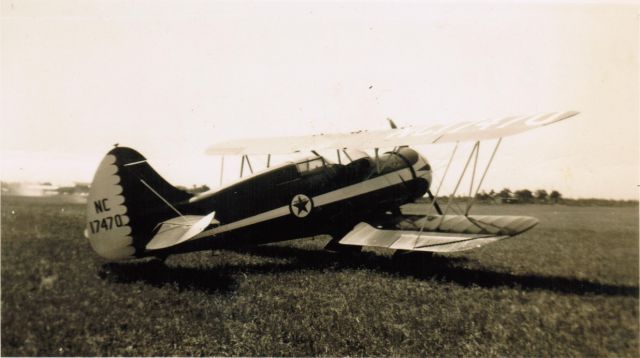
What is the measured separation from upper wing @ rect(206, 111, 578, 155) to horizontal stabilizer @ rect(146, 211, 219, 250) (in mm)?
1816

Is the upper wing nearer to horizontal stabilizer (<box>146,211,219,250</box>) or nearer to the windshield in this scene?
the windshield

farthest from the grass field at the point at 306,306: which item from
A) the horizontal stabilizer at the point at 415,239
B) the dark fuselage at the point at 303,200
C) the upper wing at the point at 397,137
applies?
the upper wing at the point at 397,137

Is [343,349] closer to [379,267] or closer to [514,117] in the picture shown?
[379,267]

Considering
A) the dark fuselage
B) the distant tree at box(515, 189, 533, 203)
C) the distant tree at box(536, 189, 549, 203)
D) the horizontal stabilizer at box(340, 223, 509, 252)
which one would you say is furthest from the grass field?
the distant tree at box(536, 189, 549, 203)

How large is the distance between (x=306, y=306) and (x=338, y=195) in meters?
2.71

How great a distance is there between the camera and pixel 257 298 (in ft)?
15.6

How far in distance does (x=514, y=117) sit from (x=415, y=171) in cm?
239

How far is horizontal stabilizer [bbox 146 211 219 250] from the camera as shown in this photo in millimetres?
5105

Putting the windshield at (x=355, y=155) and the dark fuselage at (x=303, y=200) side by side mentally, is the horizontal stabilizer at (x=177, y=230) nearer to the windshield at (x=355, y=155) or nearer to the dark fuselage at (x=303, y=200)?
the dark fuselage at (x=303, y=200)

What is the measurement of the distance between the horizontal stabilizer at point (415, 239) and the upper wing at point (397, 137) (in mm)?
1290

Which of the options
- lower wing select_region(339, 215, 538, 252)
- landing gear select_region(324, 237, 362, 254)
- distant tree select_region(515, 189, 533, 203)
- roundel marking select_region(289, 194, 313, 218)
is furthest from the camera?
distant tree select_region(515, 189, 533, 203)

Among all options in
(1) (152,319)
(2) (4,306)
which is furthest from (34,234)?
(1) (152,319)

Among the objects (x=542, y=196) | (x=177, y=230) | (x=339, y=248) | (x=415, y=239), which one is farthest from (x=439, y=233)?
(x=542, y=196)

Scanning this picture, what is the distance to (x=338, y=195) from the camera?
22.9ft
